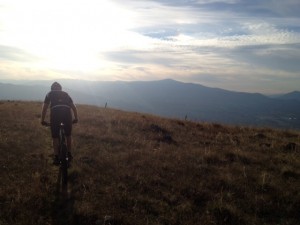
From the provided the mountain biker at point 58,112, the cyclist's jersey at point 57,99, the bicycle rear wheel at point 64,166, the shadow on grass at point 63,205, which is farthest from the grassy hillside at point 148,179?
the cyclist's jersey at point 57,99

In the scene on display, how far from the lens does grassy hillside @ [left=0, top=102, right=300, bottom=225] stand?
995 centimetres

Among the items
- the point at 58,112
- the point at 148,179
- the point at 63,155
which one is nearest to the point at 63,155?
the point at 63,155

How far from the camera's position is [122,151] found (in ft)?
53.3

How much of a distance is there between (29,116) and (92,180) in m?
12.9

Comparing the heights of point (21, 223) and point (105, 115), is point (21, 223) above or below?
below

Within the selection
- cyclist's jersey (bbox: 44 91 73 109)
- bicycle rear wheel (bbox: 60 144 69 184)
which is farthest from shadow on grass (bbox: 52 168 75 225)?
cyclist's jersey (bbox: 44 91 73 109)

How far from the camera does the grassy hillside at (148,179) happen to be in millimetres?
9945

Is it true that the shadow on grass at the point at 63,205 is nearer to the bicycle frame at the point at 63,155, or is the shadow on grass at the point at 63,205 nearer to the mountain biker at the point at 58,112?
the bicycle frame at the point at 63,155

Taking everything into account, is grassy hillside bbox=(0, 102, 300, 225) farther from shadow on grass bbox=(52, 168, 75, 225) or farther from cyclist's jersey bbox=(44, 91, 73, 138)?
cyclist's jersey bbox=(44, 91, 73, 138)

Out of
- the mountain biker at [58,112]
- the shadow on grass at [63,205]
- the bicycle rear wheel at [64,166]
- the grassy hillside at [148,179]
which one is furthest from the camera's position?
the mountain biker at [58,112]

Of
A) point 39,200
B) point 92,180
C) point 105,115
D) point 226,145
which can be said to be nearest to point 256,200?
point 92,180

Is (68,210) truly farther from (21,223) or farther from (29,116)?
(29,116)

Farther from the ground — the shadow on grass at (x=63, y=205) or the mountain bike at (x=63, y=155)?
the mountain bike at (x=63, y=155)

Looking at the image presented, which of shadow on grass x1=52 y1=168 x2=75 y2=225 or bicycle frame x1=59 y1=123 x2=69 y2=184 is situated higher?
bicycle frame x1=59 y1=123 x2=69 y2=184
